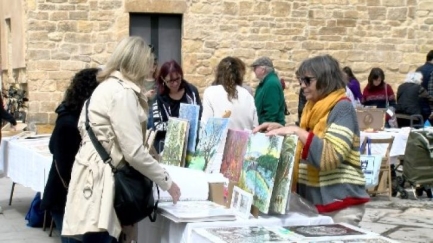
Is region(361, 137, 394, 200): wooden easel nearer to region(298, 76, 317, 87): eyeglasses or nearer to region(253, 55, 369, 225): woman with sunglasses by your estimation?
region(253, 55, 369, 225): woman with sunglasses

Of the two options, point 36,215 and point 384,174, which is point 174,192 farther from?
point 384,174

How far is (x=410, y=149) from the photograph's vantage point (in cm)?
905

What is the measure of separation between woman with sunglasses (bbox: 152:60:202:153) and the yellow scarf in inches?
95.8

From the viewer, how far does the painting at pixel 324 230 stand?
3414mm

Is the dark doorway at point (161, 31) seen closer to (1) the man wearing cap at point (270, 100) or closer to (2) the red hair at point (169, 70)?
(1) the man wearing cap at point (270, 100)

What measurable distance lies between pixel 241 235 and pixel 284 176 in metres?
0.39

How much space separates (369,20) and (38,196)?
1070 centimetres

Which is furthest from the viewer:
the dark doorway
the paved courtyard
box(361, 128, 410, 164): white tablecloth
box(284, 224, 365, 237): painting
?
the dark doorway

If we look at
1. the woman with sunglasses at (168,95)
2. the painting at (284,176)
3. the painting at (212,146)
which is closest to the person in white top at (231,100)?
the woman with sunglasses at (168,95)

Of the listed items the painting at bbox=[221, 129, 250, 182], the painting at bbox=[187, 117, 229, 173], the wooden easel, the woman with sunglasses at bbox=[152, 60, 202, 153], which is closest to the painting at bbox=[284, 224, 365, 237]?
the painting at bbox=[221, 129, 250, 182]

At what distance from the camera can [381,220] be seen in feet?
25.9

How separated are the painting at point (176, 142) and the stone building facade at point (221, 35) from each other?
9339 mm

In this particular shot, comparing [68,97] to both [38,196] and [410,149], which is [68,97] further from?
[410,149]

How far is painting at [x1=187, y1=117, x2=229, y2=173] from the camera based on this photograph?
15.3 feet
